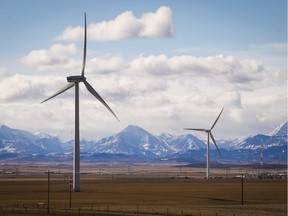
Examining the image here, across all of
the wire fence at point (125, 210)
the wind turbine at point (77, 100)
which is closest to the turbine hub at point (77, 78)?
the wind turbine at point (77, 100)

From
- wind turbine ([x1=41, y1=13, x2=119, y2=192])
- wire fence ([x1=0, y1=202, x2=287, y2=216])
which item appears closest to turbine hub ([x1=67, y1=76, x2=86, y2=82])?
wind turbine ([x1=41, y1=13, x2=119, y2=192])

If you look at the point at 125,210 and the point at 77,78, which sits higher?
the point at 77,78

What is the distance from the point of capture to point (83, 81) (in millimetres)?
127125

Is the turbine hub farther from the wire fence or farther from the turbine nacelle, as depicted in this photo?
the wire fence

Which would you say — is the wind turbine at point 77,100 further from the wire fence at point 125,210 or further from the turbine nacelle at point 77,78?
the wire fence at point 125,210

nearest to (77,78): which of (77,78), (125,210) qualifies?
(77,78)

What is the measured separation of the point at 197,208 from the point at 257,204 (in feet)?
44.2

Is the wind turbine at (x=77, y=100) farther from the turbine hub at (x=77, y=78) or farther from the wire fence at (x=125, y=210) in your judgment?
the wire fence at (x=125, y=210)

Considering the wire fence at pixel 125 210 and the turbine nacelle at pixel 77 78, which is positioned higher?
the turbine nacelle at pixel 77 78

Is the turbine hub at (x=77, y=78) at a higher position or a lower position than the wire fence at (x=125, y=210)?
higher

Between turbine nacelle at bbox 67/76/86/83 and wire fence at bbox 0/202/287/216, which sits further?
turbine nacelle at bbox 67/76/86/83

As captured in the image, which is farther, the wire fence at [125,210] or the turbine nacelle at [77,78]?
the turbine nacelle at [77,78]

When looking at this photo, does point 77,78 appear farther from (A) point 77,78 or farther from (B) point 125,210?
(B) point 125,210

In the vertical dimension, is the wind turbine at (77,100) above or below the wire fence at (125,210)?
above
